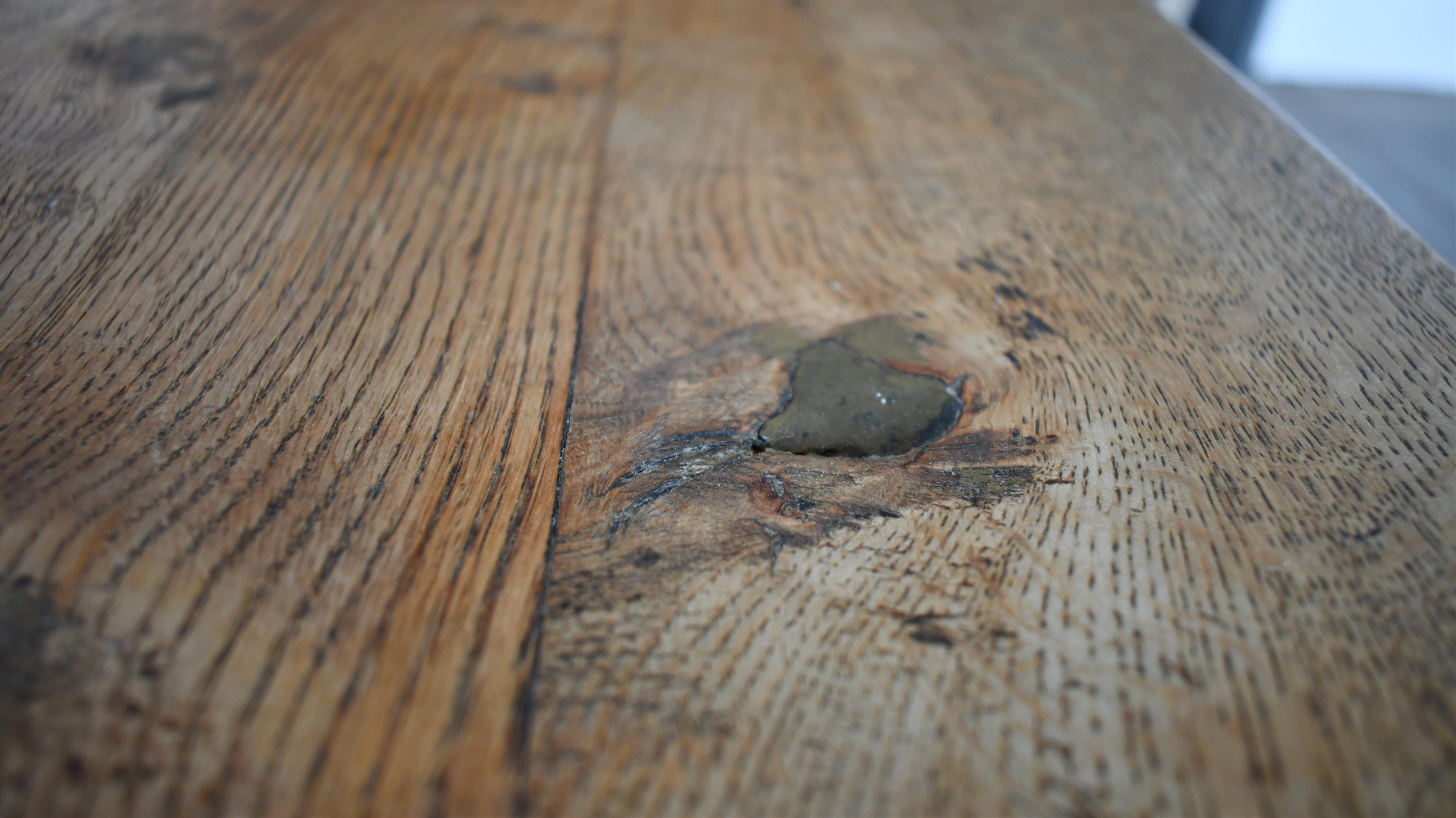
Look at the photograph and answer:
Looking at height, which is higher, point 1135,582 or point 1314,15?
point 1135,582

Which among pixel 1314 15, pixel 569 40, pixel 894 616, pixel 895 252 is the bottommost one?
pixel 1314 15

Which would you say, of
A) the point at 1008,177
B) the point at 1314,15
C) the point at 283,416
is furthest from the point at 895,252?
the point at 1314,15

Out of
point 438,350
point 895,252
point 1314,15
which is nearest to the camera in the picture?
point 438,350

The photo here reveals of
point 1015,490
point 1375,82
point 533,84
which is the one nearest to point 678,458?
point 1015,490

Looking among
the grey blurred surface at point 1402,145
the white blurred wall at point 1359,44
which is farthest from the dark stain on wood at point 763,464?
the white blurred wall at point 1359,44

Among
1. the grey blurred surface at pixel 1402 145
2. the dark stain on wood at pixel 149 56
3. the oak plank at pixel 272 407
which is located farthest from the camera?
the grey blurred surface at pixel 1402 145

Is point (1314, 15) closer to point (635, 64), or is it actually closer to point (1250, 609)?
point (635, 64)

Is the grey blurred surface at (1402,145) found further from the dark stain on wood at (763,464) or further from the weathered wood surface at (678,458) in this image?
the dark stain on wood at (763,464)
